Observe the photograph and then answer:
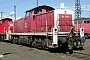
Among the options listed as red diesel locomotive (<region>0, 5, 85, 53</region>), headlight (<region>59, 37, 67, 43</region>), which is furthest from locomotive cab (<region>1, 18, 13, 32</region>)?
headlight (<region>59, 37, 67, 43</region>)

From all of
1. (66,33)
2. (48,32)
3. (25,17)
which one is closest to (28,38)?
(25,17)

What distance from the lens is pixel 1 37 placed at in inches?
1130

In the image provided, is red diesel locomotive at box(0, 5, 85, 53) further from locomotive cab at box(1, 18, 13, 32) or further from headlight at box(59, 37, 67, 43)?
locomotive cab at box(1, 18, 13, 32)

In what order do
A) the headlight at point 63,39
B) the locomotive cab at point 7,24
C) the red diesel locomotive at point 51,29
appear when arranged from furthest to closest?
the locomotive cab at point 7,24
the red diesel locomotive at point 51,29
the headlight at point 63,39

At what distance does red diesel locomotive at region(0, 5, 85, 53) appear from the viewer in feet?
45.1

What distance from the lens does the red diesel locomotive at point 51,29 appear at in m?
13.7

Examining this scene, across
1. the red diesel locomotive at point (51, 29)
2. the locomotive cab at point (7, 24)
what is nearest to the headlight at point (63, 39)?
the red diesel locomotive at point (51, 29)

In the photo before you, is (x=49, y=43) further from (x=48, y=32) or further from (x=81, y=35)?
(x=81, y=35)

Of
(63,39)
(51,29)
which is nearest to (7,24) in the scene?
(51,29)

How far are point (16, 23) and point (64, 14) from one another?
10808 millimetres

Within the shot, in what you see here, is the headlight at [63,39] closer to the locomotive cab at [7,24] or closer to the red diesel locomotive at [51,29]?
the red diesel locomotive at [51,29]

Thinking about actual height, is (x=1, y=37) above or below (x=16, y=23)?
below

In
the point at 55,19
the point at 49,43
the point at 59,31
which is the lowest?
the point at 49,43

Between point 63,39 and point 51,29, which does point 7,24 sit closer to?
point 51,29
